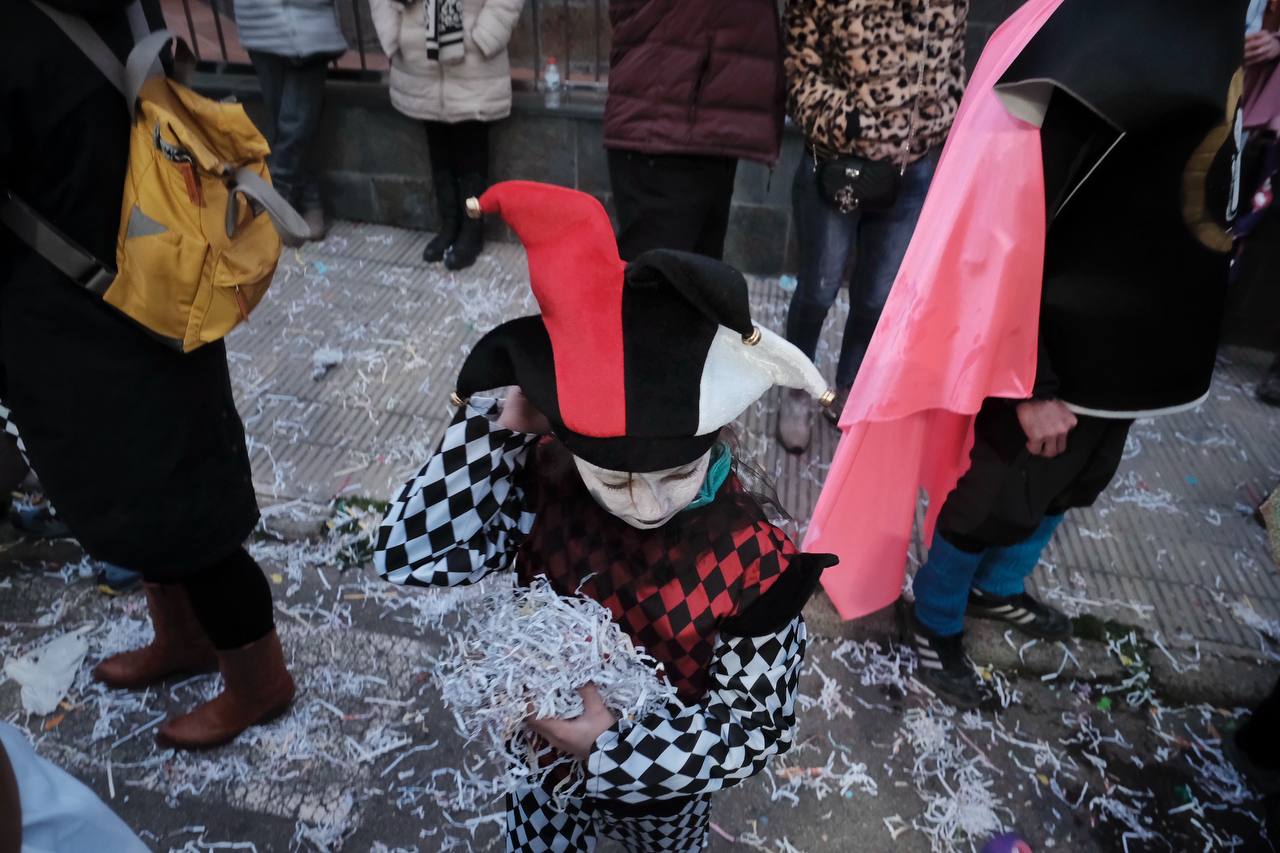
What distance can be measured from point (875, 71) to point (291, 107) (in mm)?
3547

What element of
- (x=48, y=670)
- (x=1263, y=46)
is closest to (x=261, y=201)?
(x=48, y=670)

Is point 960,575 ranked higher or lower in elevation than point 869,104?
lower

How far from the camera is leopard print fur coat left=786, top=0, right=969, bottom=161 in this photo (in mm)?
2795

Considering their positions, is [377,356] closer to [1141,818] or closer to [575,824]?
[575,824]

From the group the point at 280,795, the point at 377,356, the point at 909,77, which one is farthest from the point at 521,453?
the point at 377,356

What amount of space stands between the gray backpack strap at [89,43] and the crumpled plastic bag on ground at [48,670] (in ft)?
6.41

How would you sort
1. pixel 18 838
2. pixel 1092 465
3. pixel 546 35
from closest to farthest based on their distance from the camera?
pixel 18 838, pixel 1092 465, pixel 546 35

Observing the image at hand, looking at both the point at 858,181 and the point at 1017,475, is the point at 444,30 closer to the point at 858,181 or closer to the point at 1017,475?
the point at 858,181

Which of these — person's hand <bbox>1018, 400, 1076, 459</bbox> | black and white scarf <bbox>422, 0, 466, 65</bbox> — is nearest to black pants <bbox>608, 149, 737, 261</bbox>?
black and white scarf <bbox>422, 0, 466, 65</bbox>

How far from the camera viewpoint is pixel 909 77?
2879mm

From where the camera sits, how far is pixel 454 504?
59.5 inches

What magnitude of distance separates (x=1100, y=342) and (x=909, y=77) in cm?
134

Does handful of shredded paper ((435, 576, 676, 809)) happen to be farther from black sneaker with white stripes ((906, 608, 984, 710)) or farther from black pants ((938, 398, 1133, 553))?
black sneaker with white stripes ((906, 608, 984, 710))

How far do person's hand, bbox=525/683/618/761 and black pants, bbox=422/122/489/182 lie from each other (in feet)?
13.8
